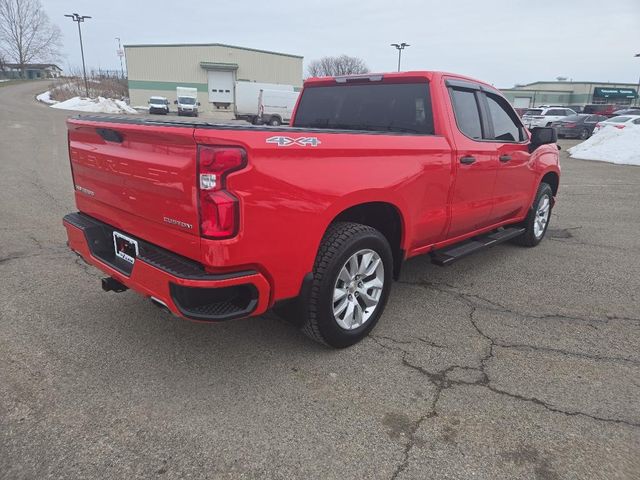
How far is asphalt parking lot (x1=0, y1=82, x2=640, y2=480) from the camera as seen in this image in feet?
7.41

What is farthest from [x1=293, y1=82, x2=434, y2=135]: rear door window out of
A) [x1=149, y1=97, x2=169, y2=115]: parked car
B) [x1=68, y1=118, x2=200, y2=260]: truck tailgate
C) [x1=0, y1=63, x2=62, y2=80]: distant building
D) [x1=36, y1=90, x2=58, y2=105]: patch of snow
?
[x1=0, y1=63, x2=62, y2=80]: distant building

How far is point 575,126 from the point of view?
2523 centimetres

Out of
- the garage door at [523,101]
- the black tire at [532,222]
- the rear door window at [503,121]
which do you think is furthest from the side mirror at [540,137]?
the garage door at [523,101]

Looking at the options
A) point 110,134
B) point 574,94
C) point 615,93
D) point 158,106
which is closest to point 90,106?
point 158,106

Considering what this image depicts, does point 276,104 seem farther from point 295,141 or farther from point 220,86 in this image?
point 295,141

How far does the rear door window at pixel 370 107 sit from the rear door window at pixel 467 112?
313 mm

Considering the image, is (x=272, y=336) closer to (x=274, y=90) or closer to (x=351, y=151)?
(x=351, y=151)

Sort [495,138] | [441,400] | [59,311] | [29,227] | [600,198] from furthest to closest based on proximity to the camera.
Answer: [600,198]
[29,227]
[495,138]
[59,311]
[441,400]

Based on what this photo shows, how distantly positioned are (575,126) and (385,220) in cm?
2617

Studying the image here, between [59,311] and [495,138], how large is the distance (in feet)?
13.5

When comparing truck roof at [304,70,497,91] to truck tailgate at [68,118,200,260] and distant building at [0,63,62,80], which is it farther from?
distant building at [0,63,62,80]

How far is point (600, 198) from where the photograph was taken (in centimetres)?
937

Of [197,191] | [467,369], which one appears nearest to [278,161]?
[197,191]

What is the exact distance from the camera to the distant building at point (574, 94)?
227 ft
